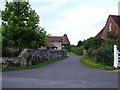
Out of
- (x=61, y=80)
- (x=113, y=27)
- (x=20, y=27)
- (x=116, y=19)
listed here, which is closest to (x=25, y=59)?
(x=20, y=27)

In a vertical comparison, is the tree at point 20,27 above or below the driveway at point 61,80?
above

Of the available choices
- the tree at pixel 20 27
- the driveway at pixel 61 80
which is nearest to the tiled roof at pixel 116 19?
the tree at pixel 20 27

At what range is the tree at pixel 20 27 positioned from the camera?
28.7m

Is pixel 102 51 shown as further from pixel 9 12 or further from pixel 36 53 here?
pixel 9 12

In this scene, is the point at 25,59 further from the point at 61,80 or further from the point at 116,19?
the point at 116,19

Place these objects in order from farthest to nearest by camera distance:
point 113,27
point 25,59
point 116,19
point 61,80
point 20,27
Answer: point 116,19, point 113,27, point 20,27, point 25,59, point 61,80

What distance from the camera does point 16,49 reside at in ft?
95.9

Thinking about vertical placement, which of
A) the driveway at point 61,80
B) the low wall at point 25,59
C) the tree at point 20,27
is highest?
the tree at point 20,27

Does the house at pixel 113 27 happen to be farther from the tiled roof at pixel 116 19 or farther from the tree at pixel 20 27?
the tree at pixel 20 27

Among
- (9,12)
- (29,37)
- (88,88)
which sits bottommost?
(88,88)

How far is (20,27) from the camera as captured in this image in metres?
28.5

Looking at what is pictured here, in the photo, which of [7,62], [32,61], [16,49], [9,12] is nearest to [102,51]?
[32,61]

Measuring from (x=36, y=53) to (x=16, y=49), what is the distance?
116 inches

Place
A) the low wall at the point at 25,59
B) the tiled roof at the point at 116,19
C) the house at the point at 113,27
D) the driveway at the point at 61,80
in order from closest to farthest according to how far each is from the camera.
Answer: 1. the driveway at the point at 61,80
2. the low wall at the point at 25,59
3. the house at the point at 113,27
4. the tiled roof at the point at 116,19
